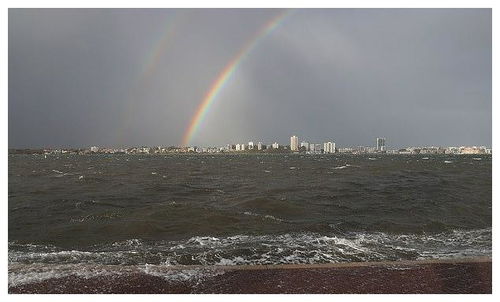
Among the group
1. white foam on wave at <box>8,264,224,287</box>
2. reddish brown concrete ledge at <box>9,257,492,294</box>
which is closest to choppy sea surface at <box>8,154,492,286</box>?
white foam on wave at <box>8,264,224,287</box>

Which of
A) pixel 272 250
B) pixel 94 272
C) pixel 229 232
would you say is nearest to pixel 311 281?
pixel 272 250

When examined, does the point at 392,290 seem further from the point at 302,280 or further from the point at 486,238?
the point at 486,238

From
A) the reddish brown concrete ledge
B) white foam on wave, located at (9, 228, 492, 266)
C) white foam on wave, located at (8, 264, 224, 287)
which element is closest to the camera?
the reddish brown concrete ledge

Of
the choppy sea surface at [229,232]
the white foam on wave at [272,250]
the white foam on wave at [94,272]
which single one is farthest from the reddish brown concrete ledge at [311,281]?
the white foam on wave at [272,250]

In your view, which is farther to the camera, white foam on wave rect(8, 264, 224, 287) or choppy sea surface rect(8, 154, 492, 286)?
choppy sea surface rect(8, 154, 492, 286)

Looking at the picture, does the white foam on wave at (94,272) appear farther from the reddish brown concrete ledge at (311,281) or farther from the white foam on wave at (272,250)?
the white foam on wave at (272,250)

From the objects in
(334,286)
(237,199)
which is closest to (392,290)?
(334,286)

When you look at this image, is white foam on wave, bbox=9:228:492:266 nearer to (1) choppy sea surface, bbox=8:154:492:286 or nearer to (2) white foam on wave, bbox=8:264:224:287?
(1) choppy sea surface, bbox=8:154:492:286

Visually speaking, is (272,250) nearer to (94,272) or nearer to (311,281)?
(311,281)
